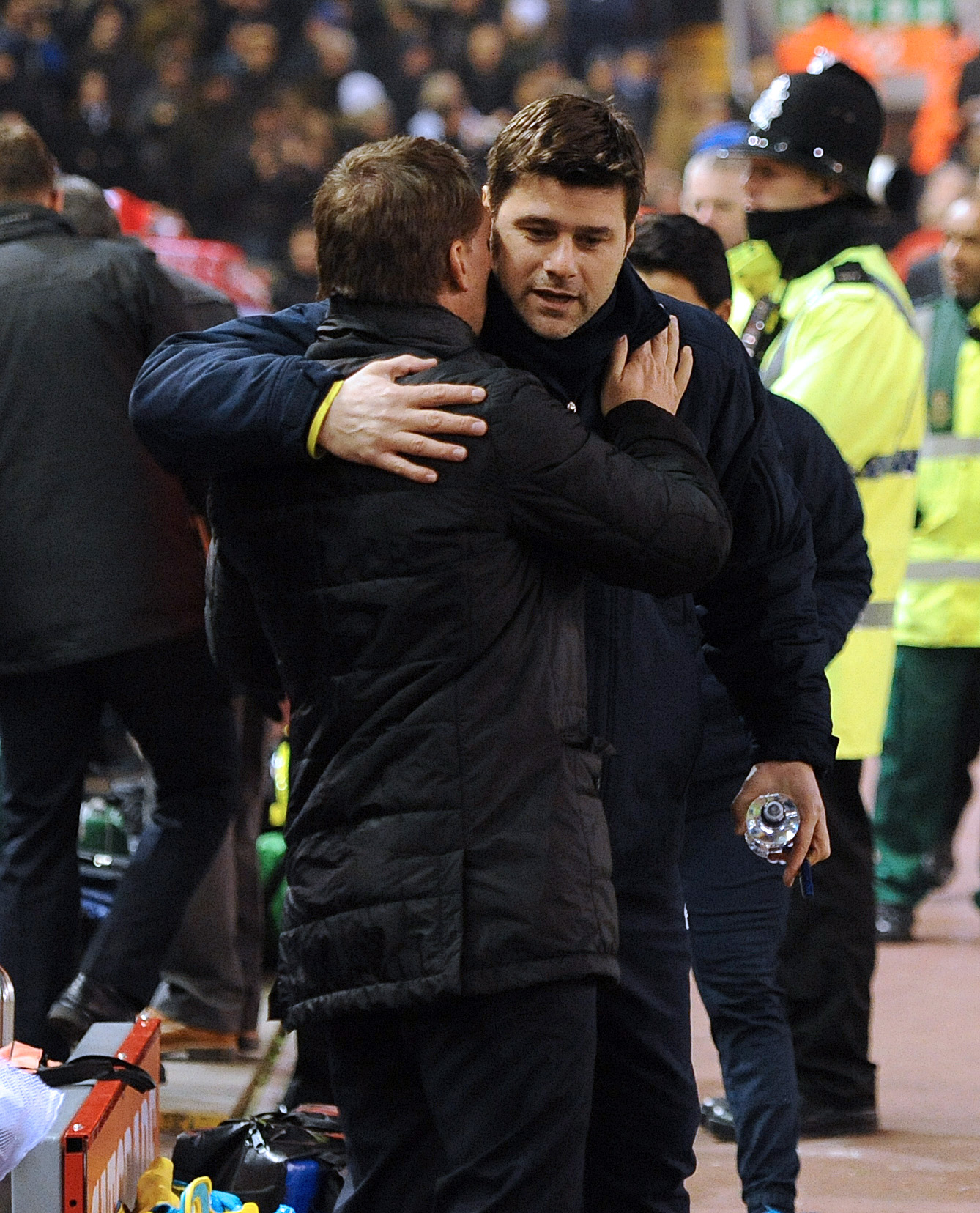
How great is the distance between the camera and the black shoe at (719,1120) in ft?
13.9

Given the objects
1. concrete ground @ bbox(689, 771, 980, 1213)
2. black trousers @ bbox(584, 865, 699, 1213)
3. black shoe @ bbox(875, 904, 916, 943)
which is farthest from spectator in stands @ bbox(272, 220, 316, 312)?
black trousers @ bbox(584, 865, 699, 1213)

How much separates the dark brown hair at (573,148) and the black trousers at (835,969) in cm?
201

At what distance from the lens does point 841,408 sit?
14.1 feet

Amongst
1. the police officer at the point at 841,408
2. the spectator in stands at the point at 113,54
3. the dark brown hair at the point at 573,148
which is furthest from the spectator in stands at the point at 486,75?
the dark brown hair at the point at 573,148

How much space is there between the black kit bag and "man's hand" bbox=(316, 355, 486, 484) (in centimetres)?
156

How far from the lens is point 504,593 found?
235 cm

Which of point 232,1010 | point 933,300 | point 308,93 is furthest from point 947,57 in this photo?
point 232,1010

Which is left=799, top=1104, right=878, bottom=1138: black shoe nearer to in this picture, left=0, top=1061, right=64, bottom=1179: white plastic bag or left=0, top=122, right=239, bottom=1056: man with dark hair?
left=0, top=122, right=239, bottom=1056: man with dark hair

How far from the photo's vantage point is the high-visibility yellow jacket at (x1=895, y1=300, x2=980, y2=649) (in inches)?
238

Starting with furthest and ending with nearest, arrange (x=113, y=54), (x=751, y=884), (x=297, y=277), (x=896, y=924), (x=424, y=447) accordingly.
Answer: (x=113, y=54)
(x=297, y=277)
(x=896, y=924)
(x=751, y=884)
(x=424, y=447)

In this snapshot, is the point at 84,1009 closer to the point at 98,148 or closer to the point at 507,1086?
the point at 507,1086

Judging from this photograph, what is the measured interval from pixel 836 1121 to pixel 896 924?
1.95 m

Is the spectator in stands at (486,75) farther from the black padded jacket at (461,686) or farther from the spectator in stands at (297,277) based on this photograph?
the black padded jacket at (461,686)

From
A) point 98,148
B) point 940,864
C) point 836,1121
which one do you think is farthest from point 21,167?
point 98,148
